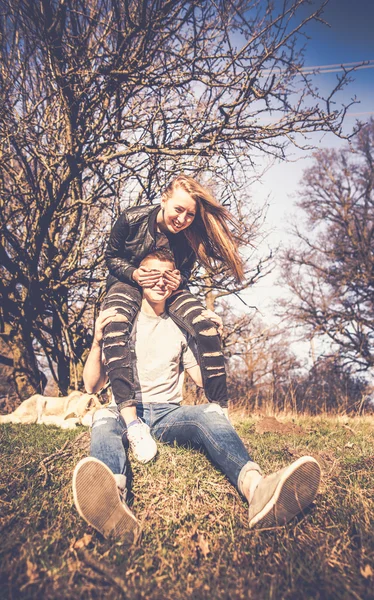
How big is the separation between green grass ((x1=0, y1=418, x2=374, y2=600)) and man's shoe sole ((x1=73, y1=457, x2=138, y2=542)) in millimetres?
66

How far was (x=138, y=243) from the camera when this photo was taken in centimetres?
359

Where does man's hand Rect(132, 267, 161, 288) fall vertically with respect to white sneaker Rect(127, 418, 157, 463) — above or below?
above

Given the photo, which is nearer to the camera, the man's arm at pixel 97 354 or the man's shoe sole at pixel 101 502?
the man's shoe sole at pixel 101 502

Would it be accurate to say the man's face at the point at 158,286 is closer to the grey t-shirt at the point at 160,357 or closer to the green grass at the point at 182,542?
the grey t-shirt at the point at 160,357

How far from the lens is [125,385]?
2.39m

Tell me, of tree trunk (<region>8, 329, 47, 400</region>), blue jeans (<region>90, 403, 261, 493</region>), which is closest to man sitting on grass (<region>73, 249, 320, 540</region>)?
blue jeans (<region>90, 403, 261, 493</region>)

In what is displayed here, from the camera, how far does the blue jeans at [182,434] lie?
77.0 inches

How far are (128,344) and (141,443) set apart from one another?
650 mm

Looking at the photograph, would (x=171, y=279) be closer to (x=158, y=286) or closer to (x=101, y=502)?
(x=158, y=286)

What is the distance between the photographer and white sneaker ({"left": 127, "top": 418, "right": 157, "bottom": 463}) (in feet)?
7.20

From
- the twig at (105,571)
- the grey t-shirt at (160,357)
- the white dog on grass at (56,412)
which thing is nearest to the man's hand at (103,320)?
the grey t-shirt at (160,357)

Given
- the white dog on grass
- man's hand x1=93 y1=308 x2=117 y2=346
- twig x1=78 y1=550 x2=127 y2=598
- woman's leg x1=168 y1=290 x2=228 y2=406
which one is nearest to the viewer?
twig x1=78 y1=550 x2=127 y2=598

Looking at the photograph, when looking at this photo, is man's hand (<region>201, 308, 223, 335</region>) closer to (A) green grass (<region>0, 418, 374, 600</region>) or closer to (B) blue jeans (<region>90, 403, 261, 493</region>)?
(B) blue jeans (<region>90, 403, 261, 493</region>)

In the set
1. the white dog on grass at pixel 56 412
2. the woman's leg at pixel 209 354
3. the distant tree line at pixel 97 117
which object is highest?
the distant tree line at pixel 97 117
